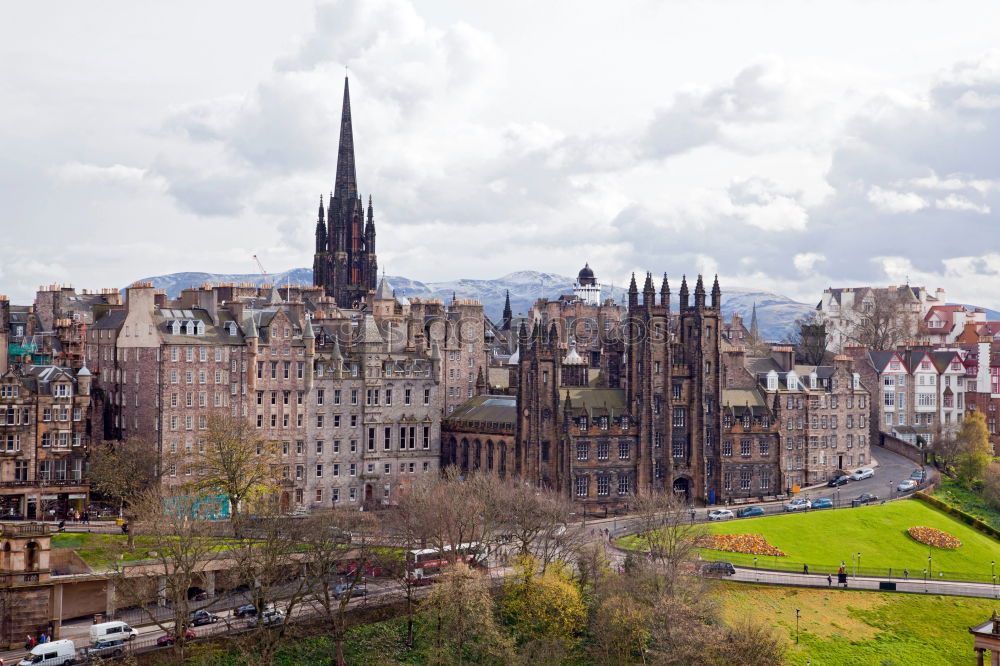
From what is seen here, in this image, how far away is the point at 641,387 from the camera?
114 meters

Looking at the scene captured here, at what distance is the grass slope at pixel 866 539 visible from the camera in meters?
99.1

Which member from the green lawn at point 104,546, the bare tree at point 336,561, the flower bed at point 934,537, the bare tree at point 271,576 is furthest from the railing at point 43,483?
the flower bed at point 934,537

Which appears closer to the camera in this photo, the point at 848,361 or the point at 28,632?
the point at 28,632

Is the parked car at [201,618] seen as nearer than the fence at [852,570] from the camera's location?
Yes

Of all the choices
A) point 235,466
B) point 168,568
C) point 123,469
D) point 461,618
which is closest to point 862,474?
point 461,618

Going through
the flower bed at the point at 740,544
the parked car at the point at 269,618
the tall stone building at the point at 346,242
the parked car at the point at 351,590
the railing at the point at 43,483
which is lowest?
the parked car at the point at 269,618

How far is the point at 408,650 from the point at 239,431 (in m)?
25.5

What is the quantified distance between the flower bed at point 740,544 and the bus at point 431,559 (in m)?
20.5

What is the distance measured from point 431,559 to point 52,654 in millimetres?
27069

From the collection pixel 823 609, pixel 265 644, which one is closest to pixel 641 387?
pixel 823 609

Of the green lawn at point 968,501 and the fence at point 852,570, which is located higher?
the green lawn at point 968,501

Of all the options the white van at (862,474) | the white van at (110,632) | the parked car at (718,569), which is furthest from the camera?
the white van at (862,474)

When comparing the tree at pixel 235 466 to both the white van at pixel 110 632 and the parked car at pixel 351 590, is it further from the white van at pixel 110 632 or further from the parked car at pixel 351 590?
the white van at pixel 110 632

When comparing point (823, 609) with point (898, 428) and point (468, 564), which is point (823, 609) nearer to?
point (468, 564)
